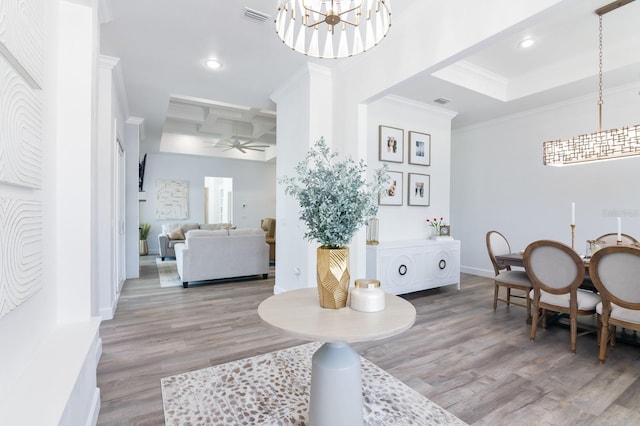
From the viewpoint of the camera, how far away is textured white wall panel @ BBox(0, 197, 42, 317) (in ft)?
3.40

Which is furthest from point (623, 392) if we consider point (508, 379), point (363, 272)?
point (363, 272)

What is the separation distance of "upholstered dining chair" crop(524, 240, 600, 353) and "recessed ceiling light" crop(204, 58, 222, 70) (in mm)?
3787

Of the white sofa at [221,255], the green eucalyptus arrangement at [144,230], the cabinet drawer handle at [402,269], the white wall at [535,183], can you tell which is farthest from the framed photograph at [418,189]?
the green eucalyptus arrangement at [144,230]

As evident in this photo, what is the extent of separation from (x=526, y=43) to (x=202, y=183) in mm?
8089

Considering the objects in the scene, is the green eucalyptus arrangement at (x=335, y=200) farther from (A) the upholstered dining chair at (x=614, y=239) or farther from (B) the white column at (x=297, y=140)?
(A) the upholstered dining chair at (x=614, y=239)

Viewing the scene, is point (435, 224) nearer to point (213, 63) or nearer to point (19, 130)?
point (213, 63)

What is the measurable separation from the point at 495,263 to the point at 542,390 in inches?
75.8

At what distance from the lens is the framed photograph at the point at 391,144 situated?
172 inches

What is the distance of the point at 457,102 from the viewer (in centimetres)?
445

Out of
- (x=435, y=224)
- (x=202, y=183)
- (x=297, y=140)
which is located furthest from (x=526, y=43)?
(x=202, y=183)

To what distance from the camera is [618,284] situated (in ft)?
7.48

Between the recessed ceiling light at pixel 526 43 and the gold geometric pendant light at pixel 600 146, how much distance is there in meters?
0.54

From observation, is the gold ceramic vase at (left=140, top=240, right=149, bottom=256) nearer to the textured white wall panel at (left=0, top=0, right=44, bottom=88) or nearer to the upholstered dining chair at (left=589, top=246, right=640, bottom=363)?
the textured white wall panel at (left=0, top=0, right=44, bottom=88)

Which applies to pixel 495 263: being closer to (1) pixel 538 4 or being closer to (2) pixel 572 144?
(2) pixel 572 144
